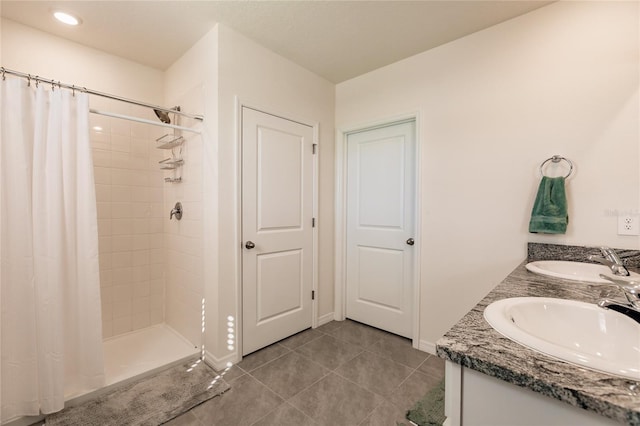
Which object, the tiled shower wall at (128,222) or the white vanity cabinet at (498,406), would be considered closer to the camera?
the white vanity cabinet at (498,406)

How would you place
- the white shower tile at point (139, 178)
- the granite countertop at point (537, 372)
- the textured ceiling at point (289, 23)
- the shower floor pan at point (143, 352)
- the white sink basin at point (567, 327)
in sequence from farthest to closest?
the white shower tile at point (139, 178)
the shower floor pan at point (143, 352)
the textured ceiling at point (289, 23)
the white sink basin at point (567, 327)
the granite countertop at point (537, 372)

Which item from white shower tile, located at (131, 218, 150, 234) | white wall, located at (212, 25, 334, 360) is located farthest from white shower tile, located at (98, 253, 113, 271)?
white wall, located at (212, 25, 334, 360)

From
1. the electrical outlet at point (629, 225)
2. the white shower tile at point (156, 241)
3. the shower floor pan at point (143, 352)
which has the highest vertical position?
the electrical outlet at point (629, 225)

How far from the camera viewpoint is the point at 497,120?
6.64 ft

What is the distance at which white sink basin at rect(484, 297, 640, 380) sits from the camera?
2.45 feet

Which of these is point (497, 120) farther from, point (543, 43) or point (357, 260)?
point (357, 260)

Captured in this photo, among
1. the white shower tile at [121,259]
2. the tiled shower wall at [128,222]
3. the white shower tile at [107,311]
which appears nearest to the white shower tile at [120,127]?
the tiled shower wall at [128,222]

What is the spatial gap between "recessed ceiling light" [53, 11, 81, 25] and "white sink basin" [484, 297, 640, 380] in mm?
3035

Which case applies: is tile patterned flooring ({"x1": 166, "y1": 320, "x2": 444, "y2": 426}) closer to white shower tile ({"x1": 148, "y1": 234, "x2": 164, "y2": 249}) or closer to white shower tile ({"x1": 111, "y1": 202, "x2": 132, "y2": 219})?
white shower tile ({"x1": 148, "y1": 234, "x2": 164, "y2": 249})

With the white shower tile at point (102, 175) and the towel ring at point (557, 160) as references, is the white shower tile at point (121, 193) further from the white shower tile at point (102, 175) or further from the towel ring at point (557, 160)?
the towel ring at point (557, 160)

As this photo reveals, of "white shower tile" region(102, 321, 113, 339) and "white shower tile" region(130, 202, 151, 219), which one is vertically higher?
"white shower tile" region(130, 202, 151, 219)

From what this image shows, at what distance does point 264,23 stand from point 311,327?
2675 millimetres

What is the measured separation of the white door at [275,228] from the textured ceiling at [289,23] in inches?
25.0

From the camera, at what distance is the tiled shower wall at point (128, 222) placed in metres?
2.50
